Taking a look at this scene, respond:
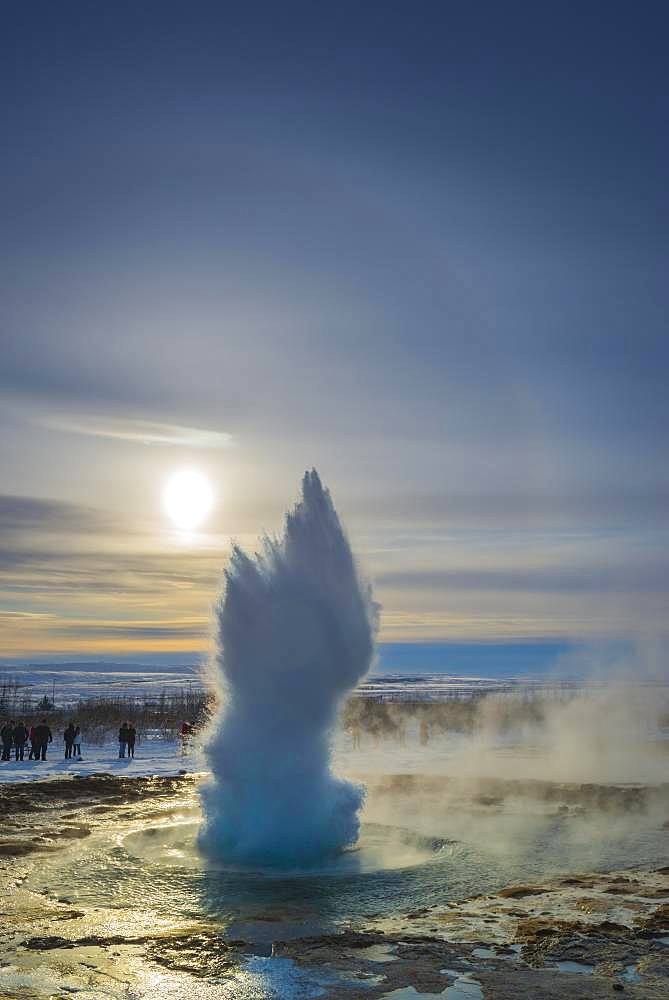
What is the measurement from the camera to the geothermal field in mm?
8438

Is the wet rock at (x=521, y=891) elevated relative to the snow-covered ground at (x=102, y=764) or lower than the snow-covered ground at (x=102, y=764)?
elevated

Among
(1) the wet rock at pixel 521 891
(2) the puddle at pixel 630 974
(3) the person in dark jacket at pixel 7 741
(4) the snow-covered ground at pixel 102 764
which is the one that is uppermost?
(2) the puddle at pixel 630 974

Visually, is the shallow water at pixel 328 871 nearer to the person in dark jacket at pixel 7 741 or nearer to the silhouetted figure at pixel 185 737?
the person in dark jacket at pixel 7 741

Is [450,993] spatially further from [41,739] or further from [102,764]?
[41,739]

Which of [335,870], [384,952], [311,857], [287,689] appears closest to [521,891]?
[335,870]

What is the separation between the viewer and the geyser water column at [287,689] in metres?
14.8

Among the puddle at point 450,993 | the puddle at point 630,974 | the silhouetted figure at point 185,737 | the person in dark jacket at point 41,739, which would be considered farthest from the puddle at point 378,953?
the silhouetted figure at point 185,737

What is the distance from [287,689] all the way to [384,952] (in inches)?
263

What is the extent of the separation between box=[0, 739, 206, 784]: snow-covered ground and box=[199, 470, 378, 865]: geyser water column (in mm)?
6956

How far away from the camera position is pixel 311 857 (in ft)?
46.8

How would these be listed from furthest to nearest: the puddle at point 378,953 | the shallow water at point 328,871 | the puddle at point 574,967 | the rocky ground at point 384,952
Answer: the shallow water at point 328,871 < the puddle at point 378,953 < the puddle at point 574,967 < the rocky ground at point 384,952

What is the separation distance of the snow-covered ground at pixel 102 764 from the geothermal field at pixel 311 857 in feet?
1.37

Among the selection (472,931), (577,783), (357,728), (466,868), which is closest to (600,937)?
(472,931)

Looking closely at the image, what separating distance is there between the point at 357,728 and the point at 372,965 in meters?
33.0
